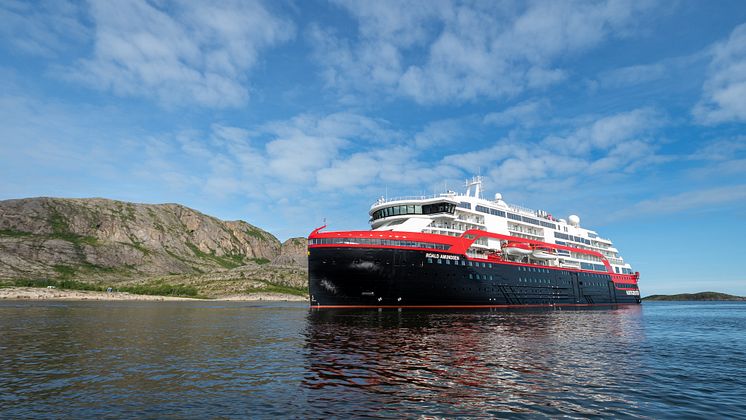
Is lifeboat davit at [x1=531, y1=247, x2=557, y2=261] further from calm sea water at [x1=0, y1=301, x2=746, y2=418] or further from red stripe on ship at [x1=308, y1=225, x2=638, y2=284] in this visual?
calm sea water at [x1=0, y1=301, x2=746, y2=418]

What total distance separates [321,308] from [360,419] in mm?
45124

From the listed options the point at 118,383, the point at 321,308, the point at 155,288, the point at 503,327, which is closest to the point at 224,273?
the point at 155,288

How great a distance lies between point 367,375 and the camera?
17.6 meters

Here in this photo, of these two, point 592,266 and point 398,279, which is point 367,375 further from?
point 592,266

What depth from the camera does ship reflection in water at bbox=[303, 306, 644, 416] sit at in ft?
44.7

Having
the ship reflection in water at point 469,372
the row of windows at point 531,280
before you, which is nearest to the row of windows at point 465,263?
the row of windows at point 531,280

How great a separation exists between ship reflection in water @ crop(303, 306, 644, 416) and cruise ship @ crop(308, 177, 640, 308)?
1899 cm

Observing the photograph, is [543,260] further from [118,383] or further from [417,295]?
[118,383]

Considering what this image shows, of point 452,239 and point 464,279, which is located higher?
point 452,239

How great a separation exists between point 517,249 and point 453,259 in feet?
53.2

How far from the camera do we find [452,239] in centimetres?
5775

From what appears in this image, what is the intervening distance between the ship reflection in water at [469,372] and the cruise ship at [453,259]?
19.0 meters

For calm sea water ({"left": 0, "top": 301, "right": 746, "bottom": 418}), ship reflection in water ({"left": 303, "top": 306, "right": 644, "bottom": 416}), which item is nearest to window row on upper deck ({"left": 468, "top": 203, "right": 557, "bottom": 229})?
ship reflection in water ({"left": 303, "top": 306, "right": 644, "bottom": 416})

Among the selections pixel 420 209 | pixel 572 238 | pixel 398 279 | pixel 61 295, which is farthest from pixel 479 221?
pixel 61 295
